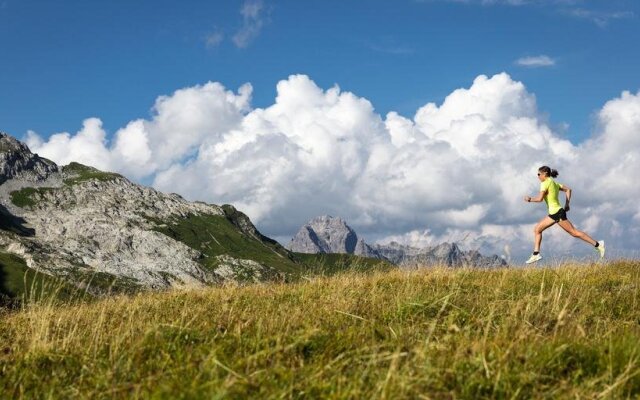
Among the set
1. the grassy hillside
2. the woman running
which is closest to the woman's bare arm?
the woman running

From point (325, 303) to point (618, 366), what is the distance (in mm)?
4727

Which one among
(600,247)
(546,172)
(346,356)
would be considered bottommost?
(346,356)

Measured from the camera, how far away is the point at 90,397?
16.6 feet

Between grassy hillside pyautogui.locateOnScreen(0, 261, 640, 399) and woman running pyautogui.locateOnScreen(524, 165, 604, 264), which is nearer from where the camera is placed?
grassy hillside pyautogui.locateOnScreen(0, 261, 640, 399)

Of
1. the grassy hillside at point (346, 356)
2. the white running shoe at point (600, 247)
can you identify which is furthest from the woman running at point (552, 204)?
the grassy hillside at point (346, 356)

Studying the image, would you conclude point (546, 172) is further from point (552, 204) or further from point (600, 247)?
point (600, 247)

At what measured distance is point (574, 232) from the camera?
19156 millimetres

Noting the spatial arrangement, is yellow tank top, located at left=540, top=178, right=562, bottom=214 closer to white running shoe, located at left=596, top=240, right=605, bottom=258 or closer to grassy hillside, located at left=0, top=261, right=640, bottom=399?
white running shoe, located at left=596, top=240, right=605, bottom=258

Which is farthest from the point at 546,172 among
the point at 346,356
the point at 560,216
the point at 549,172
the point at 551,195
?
the point at 346,356

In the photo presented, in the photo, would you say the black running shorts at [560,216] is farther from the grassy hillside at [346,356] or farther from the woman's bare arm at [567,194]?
the grassy hillside at [346,356]

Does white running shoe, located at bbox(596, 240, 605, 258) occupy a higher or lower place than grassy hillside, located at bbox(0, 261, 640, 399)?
higher

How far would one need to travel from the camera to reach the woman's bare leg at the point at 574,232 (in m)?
19.0

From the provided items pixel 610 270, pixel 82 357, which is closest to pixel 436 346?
pixel 82 357

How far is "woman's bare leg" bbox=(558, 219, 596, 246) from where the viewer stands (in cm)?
1903
